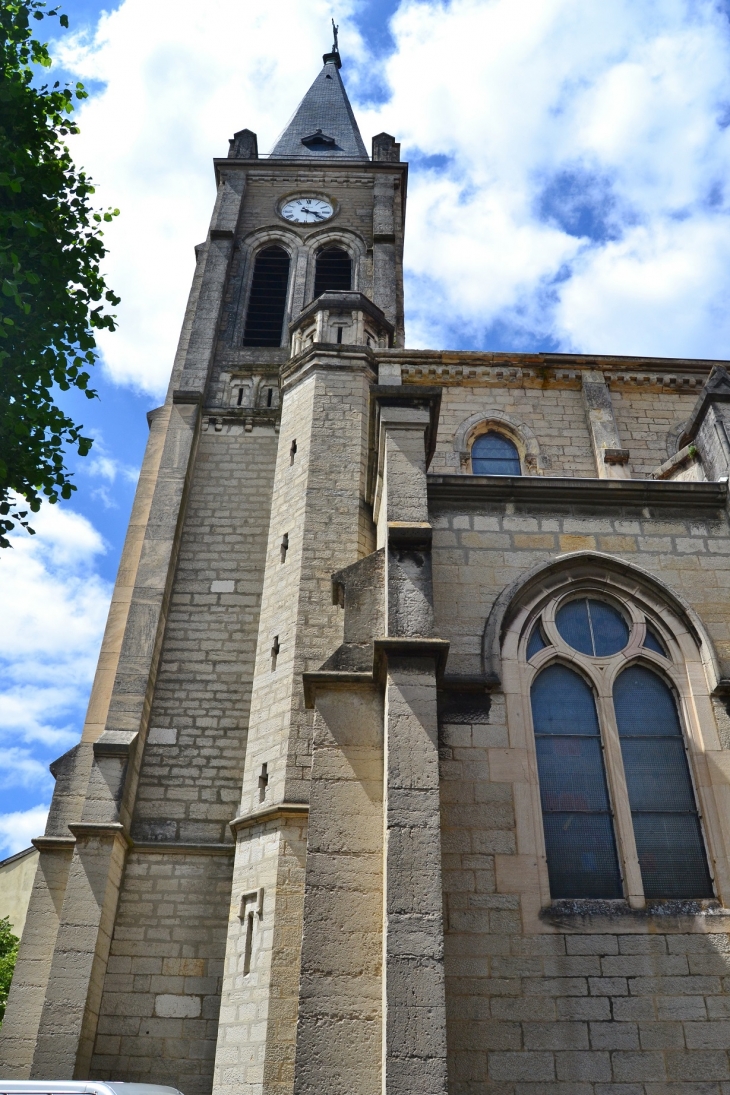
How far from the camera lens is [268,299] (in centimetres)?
2233

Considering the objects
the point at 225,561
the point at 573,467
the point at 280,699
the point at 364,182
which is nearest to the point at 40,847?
the point at 280,699

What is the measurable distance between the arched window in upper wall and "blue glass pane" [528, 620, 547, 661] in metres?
8.11

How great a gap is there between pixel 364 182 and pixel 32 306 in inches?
714

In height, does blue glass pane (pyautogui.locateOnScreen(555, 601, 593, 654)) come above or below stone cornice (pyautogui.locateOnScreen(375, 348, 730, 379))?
below

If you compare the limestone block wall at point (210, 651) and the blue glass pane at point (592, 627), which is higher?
the limestone block wall at point (210, 651)

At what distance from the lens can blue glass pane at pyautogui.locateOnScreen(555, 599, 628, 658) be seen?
7.90 meters

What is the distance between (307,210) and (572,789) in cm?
2133

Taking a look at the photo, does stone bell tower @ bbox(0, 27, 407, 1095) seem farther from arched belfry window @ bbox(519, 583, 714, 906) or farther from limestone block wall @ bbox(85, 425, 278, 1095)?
arched belfry window @ bbox(519, 583, 714, 906)

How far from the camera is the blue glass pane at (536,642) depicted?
7.80 metres

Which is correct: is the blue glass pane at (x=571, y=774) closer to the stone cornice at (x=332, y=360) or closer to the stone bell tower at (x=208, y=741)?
the stone bell tower at (x=208, y=741)

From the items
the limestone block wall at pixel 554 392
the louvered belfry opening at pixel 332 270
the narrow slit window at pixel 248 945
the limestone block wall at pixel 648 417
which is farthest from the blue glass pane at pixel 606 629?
the louvered belfry opening at pixel 332 270

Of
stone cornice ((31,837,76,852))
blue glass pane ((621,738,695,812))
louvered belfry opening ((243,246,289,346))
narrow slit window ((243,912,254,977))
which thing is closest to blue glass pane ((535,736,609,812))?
blue glass pane ((621,738,695,812))

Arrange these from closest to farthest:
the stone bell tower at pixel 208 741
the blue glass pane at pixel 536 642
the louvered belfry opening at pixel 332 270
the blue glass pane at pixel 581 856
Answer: the blue glass pane at pixel 581 856 < the blue glass pane at pixel 536 642 < the stone bell tower at pixel 208 741 < the louvered belfry opening at pixel 332 270

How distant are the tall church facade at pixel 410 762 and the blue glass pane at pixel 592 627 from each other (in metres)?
0.03
